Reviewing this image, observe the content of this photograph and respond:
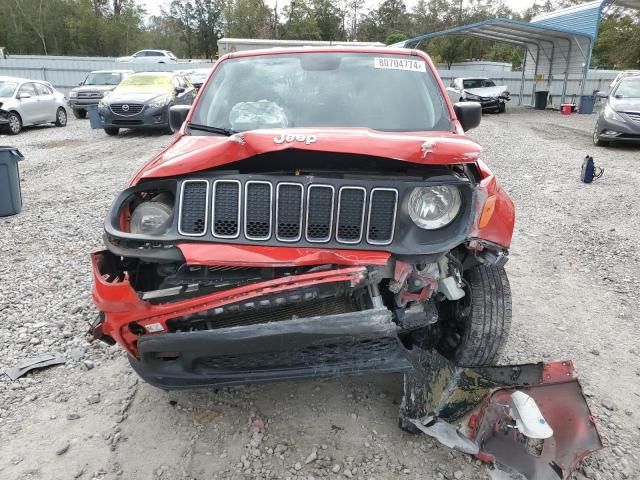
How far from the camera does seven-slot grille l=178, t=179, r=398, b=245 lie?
2303 mm

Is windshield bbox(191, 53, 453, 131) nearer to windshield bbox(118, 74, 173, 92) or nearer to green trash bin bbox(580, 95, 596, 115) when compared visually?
windshield bbox(118, 74, 173, 92)

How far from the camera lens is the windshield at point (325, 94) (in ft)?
10.9

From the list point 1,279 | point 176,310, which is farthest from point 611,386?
point 1,279

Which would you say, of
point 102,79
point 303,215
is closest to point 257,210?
point 303,215

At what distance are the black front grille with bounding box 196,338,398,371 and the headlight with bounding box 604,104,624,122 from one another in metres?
11.2

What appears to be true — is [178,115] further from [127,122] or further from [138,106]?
[127,122]

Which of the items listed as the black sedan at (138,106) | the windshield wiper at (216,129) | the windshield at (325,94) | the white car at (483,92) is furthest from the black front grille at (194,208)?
the white car at (483,92)

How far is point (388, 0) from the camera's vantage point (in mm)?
60125

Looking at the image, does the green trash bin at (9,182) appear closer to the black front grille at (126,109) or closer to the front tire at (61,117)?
the black front grille at (126,109)

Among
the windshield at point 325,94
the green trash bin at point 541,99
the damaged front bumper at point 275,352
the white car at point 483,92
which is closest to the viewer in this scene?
the damaged front bumper at point 275,352

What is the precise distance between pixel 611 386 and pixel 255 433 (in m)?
2.13

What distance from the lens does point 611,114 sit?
37.1 ft

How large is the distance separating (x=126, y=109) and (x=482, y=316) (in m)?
12.4

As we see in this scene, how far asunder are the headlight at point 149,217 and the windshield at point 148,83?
12.4m
